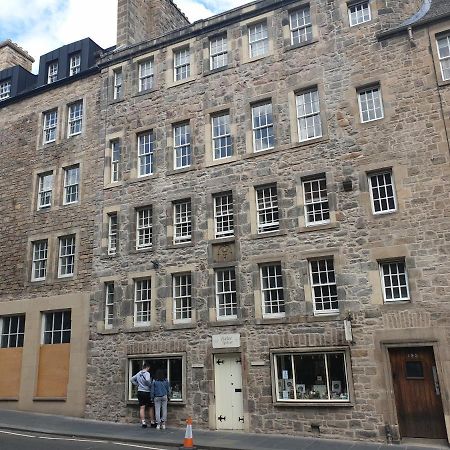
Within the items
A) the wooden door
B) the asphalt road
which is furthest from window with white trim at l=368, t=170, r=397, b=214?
the asphalt road

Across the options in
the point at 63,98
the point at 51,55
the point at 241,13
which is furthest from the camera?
the point at 51,55

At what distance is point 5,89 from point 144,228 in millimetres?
12721

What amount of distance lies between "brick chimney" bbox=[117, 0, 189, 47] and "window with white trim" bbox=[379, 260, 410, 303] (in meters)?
14.5

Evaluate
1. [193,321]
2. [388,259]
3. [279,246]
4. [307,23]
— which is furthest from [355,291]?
[307,23]

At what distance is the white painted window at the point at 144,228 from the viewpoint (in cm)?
1861

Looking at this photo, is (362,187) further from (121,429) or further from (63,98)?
(63,98)

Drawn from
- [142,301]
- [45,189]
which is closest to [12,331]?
[45,189]

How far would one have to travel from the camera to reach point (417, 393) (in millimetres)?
13320

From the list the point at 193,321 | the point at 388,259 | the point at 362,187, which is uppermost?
the point at 362,187

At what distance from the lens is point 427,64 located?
15.2 m

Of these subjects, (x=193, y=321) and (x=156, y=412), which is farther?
(x=193, y=321)

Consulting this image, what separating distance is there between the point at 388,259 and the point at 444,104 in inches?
197

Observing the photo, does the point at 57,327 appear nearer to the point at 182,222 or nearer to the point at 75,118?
the point at 182,222

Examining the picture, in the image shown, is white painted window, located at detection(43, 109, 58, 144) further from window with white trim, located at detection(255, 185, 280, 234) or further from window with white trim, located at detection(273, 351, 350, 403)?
window with white trim, located at detection(273, 351, 350, 403)
